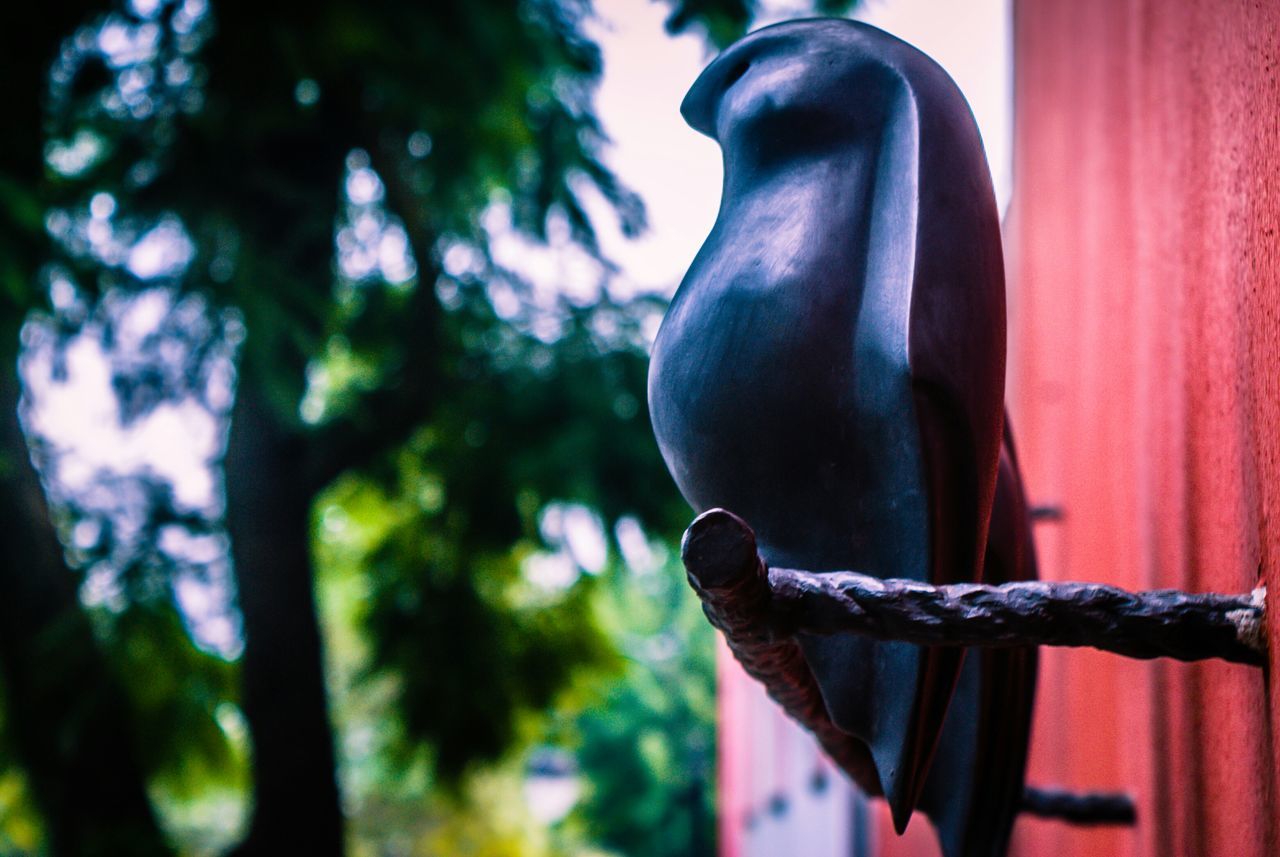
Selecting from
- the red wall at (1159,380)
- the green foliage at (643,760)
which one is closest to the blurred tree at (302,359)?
the red wall at (1159,380)

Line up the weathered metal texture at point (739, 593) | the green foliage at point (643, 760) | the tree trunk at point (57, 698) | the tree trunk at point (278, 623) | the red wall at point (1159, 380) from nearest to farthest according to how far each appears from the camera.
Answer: the weathered metal texture at point (739, 593), the red wall at point (1159, 380), the tree trunk at point (57, 698), the tree trunk at point (278, 623), the green foliage at point (643, 760)

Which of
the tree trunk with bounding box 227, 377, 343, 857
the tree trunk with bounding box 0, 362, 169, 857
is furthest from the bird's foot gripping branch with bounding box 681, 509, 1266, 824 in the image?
the tree trunk with bounding box 227, 377, 343, 857

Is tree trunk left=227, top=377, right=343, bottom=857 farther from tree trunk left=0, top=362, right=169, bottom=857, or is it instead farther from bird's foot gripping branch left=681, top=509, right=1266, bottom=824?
bird's foot gripping branch left=681, top=509, right=1266, bottom=824

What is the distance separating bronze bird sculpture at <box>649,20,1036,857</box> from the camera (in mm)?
821

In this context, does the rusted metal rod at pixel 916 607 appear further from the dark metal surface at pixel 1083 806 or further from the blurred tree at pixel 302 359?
the blurred tree at pixel 302 359

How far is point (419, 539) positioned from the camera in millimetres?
5508

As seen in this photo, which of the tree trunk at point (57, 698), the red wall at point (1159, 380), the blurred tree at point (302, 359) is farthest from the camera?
the tree trunk at point (57, 698)

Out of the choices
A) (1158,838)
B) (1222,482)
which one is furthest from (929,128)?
(1158,838)

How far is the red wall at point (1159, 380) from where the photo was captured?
939 millimetres

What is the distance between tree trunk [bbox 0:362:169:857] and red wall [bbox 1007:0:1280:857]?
3.34m

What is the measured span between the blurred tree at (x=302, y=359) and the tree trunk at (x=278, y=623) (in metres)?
0.01

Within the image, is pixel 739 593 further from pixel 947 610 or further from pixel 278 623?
pixel 278 623

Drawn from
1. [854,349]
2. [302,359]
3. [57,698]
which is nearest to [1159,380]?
[854,349]

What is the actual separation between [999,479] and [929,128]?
321 mm
